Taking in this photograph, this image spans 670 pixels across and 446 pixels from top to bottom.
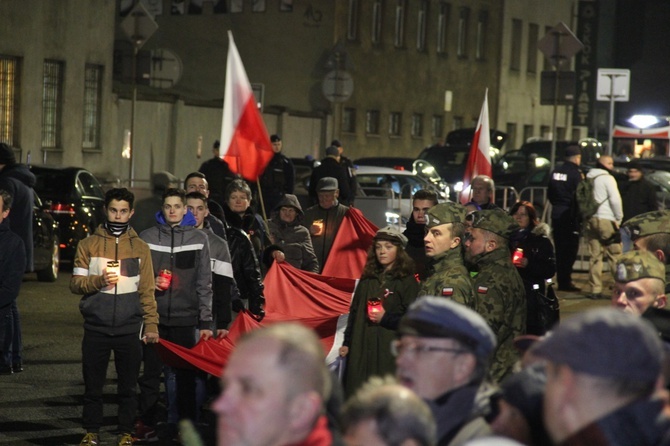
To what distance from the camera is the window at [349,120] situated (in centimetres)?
4761

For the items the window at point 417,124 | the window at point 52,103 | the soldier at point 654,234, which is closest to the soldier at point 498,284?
the soldier at point 654,234

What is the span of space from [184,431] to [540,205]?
2353cm

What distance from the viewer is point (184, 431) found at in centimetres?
362

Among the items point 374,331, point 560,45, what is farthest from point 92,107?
point 374,331

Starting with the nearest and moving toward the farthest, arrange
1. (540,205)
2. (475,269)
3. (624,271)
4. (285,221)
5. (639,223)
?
1. (624,271)
2. (639,223)
3. (475,269)
4. (285,221)
5. (540,205)

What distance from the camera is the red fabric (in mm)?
13043

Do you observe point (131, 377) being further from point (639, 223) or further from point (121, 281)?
point (639, 223)

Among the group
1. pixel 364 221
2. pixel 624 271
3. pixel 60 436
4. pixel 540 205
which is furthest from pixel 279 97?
pixel 624 271

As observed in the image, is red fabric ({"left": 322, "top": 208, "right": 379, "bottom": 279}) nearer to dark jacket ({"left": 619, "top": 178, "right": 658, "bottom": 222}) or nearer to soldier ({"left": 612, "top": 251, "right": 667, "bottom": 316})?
soldier ({"left": 612, "top": 251, "right": 667, "bottom": 316})

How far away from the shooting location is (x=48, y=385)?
11266 millimetres

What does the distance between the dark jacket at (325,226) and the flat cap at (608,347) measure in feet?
32.1

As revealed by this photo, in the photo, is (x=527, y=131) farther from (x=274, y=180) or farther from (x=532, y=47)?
(x=274, y=180)

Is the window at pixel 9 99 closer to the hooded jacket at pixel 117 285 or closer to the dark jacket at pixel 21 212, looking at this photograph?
the dark jacket at pixel 21 212

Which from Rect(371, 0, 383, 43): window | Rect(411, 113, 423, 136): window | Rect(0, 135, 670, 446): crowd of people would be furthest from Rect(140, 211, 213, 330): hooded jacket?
Rect(411, 113, 423, 136): window
